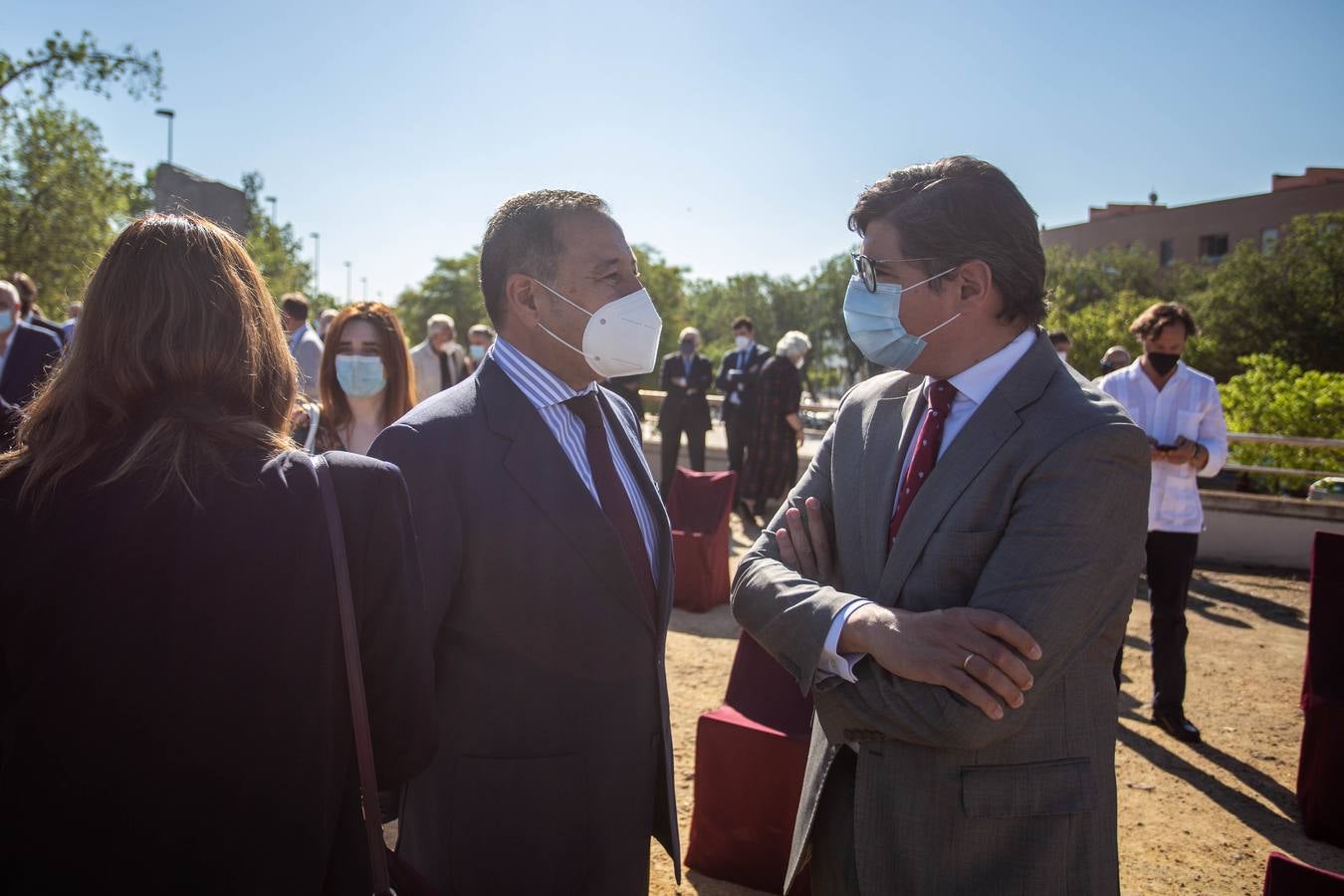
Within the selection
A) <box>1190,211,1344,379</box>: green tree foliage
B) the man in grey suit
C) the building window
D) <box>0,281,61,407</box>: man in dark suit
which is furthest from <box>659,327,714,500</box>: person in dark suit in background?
the building window

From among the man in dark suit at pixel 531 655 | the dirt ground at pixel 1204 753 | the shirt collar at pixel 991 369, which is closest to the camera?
the shirt collar at pixel 991 369

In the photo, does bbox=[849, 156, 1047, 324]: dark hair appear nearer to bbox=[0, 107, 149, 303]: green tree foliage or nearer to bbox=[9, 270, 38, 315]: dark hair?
bbox=[9, 270, 38, 315]: dark hair

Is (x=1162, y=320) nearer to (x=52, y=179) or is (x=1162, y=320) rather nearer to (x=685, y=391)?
(x=685, y=391)

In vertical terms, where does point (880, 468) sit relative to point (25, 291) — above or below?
below

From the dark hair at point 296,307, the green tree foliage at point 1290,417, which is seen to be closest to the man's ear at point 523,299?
the dark hair at point 296,307

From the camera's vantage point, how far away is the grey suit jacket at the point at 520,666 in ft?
5.97

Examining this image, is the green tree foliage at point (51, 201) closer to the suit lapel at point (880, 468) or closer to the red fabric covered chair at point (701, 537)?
the red fabric covered chair at point (701, 537)

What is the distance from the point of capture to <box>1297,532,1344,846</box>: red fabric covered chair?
356 cm

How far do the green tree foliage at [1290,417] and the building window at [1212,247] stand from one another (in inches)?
1889

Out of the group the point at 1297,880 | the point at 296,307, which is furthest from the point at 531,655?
the point at 296,307

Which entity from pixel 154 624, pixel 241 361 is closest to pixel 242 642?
pixel 154 624

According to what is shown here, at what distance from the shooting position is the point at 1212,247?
51.0 metres

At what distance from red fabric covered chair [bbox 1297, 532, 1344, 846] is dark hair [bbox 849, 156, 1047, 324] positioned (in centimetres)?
287

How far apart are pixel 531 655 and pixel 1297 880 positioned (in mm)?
1719
